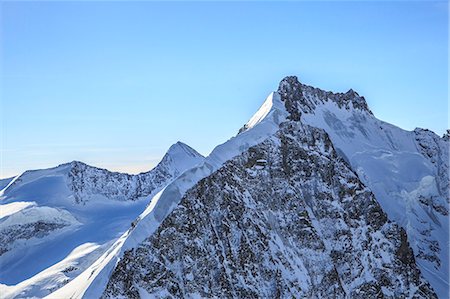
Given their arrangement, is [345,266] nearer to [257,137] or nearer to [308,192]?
[308,192]

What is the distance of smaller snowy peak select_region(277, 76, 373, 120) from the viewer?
95950 mm

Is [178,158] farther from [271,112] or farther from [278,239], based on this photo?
[278,239]

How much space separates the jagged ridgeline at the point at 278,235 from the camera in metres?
50.4

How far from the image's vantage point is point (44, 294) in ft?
224

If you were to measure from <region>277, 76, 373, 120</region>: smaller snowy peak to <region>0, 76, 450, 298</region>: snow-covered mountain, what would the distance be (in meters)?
0.46

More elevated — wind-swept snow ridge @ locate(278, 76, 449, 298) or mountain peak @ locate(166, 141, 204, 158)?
mountain peak @ locate(166, 141, 204, 158)

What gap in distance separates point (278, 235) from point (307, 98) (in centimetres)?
5292

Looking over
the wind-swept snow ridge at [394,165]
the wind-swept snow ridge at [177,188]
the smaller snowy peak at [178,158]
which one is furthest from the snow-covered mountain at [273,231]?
the smaller snowy peak at [178,158]

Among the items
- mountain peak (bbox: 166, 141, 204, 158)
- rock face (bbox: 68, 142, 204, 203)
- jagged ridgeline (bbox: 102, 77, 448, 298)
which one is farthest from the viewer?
mountain peak (bbox: 166, 141, 204, 158)

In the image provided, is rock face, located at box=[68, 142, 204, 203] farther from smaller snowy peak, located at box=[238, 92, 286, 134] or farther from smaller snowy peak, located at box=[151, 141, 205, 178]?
smaller snowy peak, located at box=[238, 92, 286, 134]

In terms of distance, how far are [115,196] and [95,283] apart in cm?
9567

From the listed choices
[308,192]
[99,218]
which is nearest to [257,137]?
[308,192]

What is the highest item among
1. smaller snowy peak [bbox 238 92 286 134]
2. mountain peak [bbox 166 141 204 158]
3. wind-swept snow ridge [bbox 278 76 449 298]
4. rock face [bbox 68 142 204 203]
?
mountain peak [bbox 166 141 204 158]

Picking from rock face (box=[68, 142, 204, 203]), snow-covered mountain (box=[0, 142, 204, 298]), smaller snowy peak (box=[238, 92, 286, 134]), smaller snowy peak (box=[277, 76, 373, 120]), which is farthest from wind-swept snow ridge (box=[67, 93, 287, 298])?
rock face (box=[68, 142, 204, 203])
